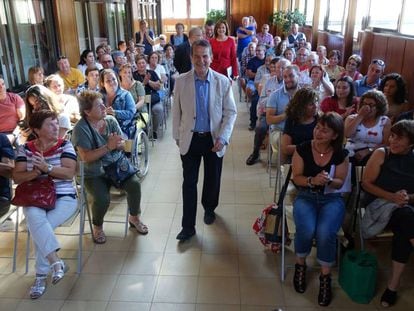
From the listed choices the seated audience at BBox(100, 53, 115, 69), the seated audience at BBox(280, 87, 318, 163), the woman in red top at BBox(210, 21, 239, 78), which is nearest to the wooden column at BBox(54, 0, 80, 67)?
the seated audience at BBox(100, 53, 115, 69)

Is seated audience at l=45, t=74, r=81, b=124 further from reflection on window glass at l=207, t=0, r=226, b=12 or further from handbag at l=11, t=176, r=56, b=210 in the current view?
reflection on window glass at l=207, t=0, r=226, b=12

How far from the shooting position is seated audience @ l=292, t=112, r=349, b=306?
2291 millimetres

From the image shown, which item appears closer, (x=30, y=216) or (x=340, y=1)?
(x=30, y=216)

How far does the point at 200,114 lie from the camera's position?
2.70 m

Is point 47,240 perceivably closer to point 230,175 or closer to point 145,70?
point 230,175

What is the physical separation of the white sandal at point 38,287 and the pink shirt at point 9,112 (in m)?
1.86

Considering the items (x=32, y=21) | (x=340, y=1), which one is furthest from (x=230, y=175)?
(x=340, y=1)

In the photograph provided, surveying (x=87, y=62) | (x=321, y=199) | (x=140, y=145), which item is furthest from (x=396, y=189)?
(x=87, y=62)

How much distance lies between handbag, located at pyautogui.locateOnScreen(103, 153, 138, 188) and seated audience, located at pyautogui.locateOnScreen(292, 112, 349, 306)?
123 cm

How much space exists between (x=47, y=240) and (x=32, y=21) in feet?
12.7

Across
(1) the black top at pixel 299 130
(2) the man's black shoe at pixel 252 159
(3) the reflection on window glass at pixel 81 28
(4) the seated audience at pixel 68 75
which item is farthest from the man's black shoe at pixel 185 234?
(3) the reflection on window glass at pixel 81 28

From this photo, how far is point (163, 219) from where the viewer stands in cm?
322

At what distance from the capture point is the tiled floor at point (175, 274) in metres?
2.27

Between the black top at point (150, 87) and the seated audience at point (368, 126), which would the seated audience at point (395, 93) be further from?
the black top at point (150, 87)
